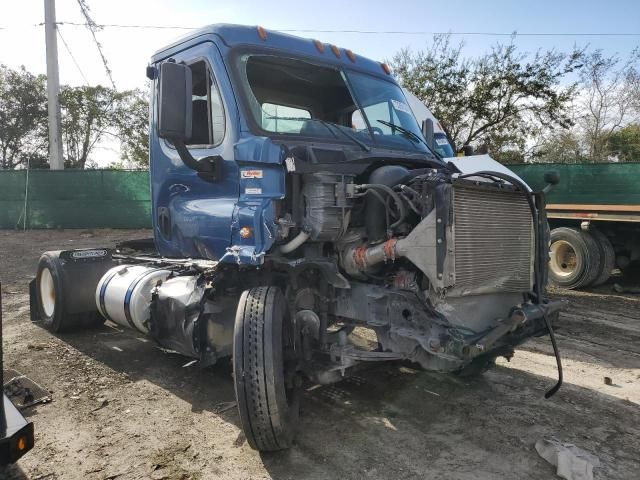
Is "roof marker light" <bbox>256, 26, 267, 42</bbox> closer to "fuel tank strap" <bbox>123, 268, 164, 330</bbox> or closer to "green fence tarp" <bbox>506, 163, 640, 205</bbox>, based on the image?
"fuel tank strap" <bbox>123, 268, 164, 330</bbox>

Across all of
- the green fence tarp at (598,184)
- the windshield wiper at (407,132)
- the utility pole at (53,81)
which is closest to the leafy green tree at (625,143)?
the green fence tarp at (598,184)

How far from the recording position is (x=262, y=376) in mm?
3078

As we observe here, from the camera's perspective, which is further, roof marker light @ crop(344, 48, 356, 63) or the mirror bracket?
roof marker light @ crop(344, 48, 356, 63)

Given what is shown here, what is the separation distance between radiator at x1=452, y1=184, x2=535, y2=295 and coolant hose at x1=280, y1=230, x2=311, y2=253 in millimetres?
981

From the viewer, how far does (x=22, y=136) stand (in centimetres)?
2867

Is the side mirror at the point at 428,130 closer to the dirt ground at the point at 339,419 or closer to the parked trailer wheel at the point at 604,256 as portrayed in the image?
the dirt ground at the point at 339,419

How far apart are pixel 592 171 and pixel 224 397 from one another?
9.72 metres

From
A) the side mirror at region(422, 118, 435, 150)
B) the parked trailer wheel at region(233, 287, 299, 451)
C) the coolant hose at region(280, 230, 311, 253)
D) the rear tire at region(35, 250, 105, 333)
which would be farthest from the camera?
the rear tire at region(35, 250, 105, 333)

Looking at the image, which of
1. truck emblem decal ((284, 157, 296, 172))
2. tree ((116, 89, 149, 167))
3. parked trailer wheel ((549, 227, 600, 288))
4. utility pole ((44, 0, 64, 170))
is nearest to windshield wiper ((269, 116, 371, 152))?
truck emblem decal ((284, 157, 296, 172))

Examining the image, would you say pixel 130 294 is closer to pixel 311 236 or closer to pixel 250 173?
pixel 250 173

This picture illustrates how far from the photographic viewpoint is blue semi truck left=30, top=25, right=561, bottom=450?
10.4 feet

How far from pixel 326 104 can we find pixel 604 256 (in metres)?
6.25

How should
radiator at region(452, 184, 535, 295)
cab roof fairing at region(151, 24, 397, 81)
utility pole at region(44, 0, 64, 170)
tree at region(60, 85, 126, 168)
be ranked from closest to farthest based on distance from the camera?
radiator at region(452, 184, 535, 295)
cab roof fairing at region(151, 24, 397, 81)
utility pole at region(44, 0, 64, 170)
tree at region(60, 85, 126, 168)

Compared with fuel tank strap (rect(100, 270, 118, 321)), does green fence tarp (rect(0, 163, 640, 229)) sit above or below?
above
